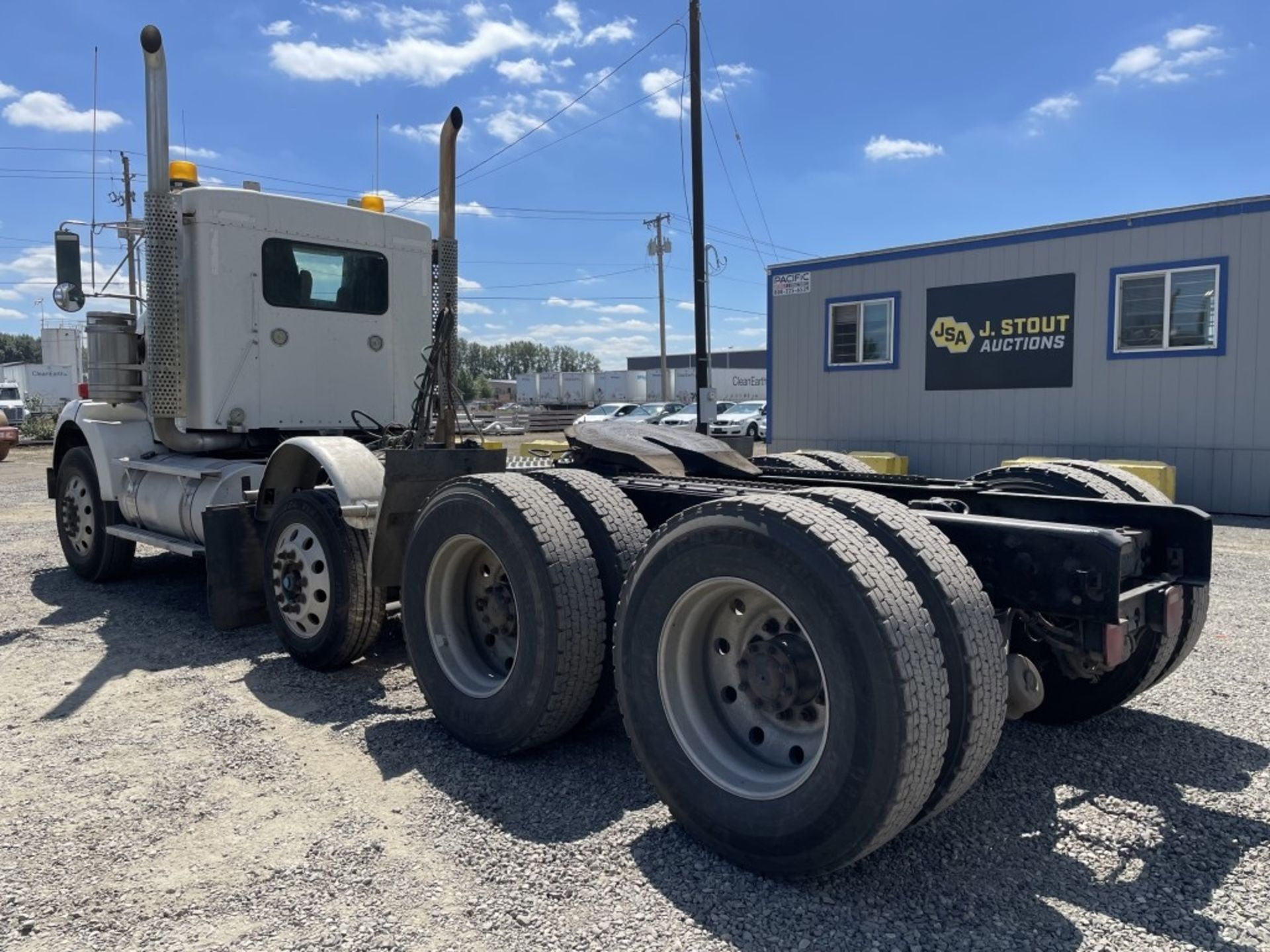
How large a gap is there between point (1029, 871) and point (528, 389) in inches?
2457

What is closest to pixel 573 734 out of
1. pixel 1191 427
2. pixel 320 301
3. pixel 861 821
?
pixel 861 821

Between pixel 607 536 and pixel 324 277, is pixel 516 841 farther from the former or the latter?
pixel 324 277

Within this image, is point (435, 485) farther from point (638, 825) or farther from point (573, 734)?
point (638, 825)

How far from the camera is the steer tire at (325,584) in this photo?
5074mm

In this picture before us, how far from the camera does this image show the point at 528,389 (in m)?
64.4

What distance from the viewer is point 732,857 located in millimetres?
2957

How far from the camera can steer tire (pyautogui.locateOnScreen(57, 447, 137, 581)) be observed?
7.79 meters

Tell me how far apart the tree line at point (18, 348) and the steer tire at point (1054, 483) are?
122 m

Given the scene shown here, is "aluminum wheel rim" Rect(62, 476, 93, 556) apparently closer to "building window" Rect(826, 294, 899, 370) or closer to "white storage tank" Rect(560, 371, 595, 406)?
"building window" Rect(826, 294, 899, 370)

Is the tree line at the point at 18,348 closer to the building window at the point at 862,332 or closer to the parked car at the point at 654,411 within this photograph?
the parked car at the point at 654,411

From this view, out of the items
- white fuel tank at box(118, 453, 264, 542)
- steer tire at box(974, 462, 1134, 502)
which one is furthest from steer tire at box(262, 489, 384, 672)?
steer tire at box(974, 462, 1134, 502)

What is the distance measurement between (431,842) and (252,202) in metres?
5.21

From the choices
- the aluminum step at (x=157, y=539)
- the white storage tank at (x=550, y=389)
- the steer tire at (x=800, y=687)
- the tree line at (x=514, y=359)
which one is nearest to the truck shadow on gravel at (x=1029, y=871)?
the steer tire at (x=800, y=687)

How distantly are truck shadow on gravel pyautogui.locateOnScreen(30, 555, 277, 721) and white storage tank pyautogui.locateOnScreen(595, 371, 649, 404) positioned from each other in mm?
50532
